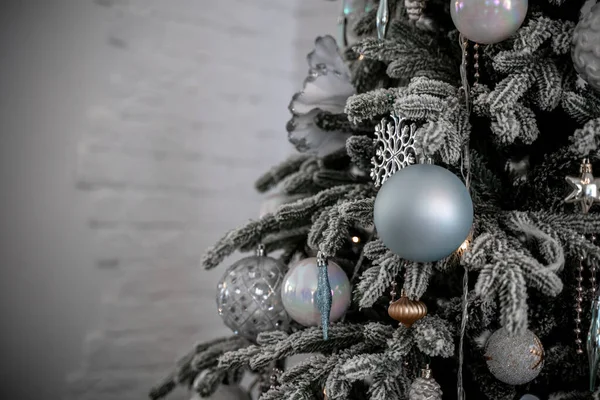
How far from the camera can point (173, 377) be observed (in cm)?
88

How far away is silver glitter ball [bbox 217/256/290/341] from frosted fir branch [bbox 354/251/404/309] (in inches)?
8.3

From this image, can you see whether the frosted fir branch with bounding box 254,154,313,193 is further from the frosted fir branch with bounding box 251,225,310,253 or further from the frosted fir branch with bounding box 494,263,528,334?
the frosted fir branch with bounding box 494,263,528,334

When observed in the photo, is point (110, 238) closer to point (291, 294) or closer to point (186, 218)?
point (186, 218)

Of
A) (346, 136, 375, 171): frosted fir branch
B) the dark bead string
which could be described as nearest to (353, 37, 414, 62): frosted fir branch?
(346, 136, 375, 171): frosted fir branch

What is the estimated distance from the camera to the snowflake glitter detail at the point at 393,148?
0.57 metres

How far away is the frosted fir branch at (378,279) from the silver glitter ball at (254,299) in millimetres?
211

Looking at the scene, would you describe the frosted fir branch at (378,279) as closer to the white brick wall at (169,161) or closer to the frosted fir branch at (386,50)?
the frosted fir branch at (386,50)

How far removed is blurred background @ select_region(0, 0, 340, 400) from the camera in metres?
1.05

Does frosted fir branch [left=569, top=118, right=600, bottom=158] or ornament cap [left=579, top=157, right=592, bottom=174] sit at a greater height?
frosted fir branch [left=569, top=118, right=600, bottom=158]

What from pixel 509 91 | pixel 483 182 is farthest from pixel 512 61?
pixel 483 182

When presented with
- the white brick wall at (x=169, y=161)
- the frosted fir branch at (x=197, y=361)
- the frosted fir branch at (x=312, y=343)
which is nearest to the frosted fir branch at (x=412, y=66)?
the frosted fir branch at (x=312, y=343)

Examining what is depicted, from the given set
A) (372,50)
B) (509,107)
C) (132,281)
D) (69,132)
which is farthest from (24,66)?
(509,107)

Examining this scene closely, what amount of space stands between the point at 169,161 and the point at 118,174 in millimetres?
124

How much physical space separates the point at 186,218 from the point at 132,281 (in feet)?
0.64
